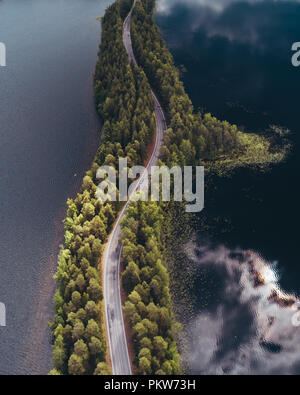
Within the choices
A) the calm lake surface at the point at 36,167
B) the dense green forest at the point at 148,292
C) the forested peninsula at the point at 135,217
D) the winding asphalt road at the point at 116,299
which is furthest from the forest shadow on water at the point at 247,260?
the calm lake surface at the point at 36,167

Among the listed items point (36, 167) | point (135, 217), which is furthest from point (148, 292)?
point (36, 167)

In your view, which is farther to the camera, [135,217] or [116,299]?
[135,217]

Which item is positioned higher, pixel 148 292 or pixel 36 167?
pixel 36 167

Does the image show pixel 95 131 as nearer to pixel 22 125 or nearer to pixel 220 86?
pixel 22 125

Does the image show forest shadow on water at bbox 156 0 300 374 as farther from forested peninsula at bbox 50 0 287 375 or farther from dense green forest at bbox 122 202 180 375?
dense green forest at bbox 122 202 180 375

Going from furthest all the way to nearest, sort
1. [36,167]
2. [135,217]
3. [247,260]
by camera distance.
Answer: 1. [36,167]
2. [247,260]
3. [135,217]

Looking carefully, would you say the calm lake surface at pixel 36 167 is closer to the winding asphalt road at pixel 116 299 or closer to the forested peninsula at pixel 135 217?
the forested peninsula at pixel 135 217

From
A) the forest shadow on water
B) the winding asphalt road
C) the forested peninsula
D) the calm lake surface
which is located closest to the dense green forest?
the forested peninsula

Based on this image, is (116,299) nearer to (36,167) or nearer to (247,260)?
(247,260)
